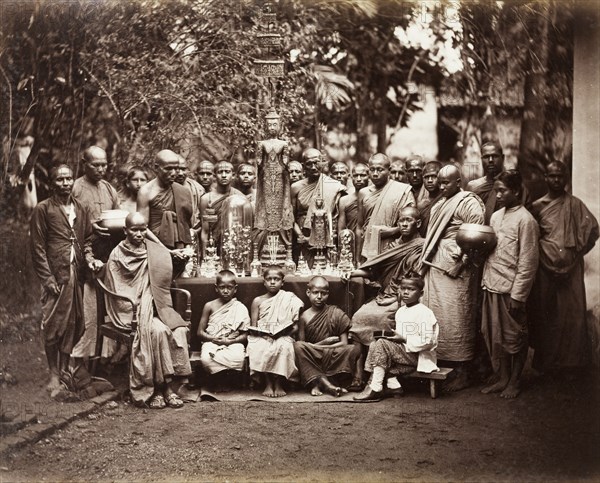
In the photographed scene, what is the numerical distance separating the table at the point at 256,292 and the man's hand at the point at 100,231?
62cm

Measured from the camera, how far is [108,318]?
6008mm

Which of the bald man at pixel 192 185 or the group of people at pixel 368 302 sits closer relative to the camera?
the group of people at pixel 368 302

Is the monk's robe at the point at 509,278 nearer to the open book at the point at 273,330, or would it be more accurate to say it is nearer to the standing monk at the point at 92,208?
the open book at the point at 273,330

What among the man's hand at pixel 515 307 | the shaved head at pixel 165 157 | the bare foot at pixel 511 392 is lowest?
the bare foot at pixel 511 392

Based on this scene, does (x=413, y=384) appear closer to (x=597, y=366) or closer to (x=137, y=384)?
(x=597, y=366)

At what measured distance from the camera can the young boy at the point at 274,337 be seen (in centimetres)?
589

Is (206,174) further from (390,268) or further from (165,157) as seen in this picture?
(390,268)

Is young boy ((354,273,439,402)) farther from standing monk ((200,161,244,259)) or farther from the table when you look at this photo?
standing monk ((200,161,244,259))

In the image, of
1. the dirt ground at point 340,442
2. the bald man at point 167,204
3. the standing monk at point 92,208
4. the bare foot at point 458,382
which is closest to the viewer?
the dirt ground at point 340,442

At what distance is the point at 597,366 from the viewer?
5.93 m

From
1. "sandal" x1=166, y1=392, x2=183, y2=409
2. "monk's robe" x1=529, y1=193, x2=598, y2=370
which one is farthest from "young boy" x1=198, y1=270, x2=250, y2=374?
"monk's robe" x1=529, y1=193, x2=598, y2=370

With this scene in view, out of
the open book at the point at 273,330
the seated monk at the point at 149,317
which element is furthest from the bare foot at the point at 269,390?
the seated monk at the point at 149,317

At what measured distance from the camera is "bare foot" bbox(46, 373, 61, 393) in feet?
19.7

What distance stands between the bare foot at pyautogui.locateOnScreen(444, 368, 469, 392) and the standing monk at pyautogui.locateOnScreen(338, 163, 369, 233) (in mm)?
1372
